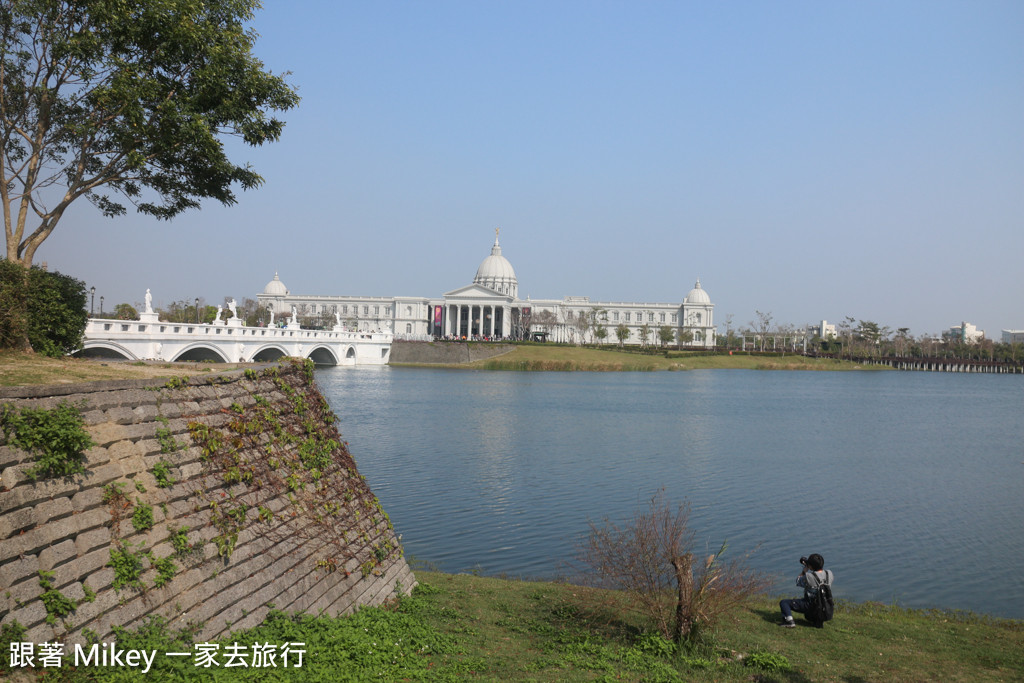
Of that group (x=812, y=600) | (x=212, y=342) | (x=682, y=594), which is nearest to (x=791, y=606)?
(x=812, y=600)

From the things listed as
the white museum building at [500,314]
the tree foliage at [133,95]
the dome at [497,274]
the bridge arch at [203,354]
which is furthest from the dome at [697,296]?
the tree foliage at [133,95]

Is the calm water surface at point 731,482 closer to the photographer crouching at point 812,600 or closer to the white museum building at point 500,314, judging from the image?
the photographer crouching at point 812,600

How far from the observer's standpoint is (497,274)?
164125mm

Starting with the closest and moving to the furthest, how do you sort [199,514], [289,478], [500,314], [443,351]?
[199,514] < [289,478] < [443,351] < [500,314]

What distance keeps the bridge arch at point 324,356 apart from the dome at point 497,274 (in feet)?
257

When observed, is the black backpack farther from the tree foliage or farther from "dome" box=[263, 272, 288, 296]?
"dome" box=[263, 272, 288, 296]

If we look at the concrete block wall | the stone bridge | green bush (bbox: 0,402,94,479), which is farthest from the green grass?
the stone bridge

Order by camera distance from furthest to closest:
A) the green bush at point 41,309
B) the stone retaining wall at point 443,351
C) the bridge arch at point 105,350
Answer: the stone retaining wall at point 443,351 → the bridge arch at point 105,350 → the green bush at point 41,309

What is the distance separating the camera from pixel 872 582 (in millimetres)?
15227

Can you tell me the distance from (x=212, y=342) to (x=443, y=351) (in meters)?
56.0

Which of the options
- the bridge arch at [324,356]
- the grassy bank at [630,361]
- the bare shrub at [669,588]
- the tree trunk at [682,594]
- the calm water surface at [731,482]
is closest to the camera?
the tree trunk at [682,594]

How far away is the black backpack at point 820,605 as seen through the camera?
1141 centimetres

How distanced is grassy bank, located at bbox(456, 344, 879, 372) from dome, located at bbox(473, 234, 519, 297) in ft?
167

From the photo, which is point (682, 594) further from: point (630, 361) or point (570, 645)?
point (630, 361)
